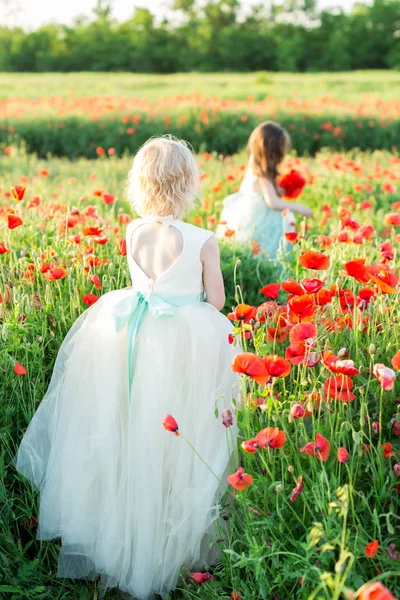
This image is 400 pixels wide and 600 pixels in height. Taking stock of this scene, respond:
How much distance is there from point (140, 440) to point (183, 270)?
2.20 ft

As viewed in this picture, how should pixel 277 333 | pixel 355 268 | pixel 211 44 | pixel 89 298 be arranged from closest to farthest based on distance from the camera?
pixel 355 268
pixel 277 333
pixel 89 298
pixel 211 44

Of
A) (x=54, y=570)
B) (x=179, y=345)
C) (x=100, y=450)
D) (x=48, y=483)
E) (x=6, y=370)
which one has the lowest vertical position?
(x=54, y=570)

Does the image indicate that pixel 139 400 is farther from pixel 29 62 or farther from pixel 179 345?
pixel 29 62

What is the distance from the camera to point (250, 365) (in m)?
1.81

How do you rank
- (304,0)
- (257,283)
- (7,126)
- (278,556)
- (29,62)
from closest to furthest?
(278,556), (257,283), (7,126), (29,62), (304,0)

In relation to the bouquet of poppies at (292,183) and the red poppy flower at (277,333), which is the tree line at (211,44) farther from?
the red poppy flower at (277,333)

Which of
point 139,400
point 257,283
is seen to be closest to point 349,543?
point 139,400

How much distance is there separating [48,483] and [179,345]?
74 centimetres

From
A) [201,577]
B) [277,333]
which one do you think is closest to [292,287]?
[277,333]

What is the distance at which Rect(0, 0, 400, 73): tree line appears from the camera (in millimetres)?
44281

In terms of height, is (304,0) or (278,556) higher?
(304,0)

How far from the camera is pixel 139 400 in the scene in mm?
2396

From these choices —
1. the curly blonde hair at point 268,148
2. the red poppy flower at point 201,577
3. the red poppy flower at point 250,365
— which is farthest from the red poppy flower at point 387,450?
the curly blonde hair at point 268,148

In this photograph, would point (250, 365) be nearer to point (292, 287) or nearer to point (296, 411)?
point (296, 411)
